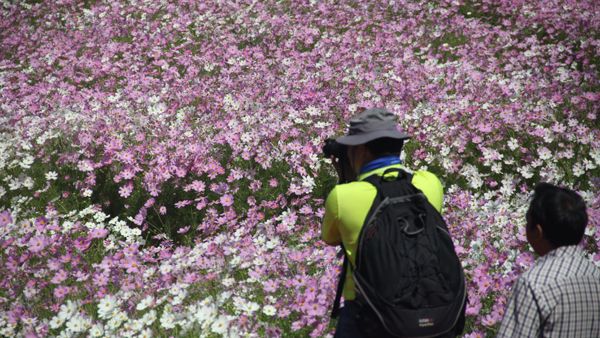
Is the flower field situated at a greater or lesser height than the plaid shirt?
lesser

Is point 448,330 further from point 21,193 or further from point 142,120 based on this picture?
point 21,193

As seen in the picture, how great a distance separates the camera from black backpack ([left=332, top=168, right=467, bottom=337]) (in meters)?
1.90

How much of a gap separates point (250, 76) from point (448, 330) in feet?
20.0

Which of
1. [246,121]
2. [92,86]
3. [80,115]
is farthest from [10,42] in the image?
[246,121]

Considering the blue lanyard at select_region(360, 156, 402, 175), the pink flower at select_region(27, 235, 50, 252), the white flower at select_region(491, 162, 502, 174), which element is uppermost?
the blue lanyard at select_region(360, 156, 402, 175)

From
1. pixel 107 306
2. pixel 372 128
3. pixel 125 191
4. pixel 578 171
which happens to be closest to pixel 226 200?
pixel 125 191

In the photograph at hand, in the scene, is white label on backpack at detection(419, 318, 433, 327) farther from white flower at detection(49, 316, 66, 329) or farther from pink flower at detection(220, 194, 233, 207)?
pink flower at detection(220, 194, 233, 207)

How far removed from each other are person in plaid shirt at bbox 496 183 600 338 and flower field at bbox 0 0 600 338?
124 cm

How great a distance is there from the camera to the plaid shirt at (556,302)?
69.6 inches

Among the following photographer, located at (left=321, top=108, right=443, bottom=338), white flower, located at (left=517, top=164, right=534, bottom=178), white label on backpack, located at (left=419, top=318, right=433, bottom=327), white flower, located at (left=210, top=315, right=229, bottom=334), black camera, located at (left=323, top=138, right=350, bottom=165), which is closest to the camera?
white label on backpack, located at (left=419, top=318, right=433, bottom=327)

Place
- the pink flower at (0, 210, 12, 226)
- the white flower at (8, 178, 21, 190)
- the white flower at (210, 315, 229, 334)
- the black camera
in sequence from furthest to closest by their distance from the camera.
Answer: the white flower at (8, 178, 21, 190) → the pink flower at (0, 210, 12, 226) → the white flower at (210, 315, 229, 334) → the black camera

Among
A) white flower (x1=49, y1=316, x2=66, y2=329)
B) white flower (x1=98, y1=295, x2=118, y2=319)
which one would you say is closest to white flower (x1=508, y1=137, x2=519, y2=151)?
white flower (x1=98, y1=295, x2=118, y2=319)

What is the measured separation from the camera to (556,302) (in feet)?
5.78

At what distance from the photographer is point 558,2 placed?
30.8 ft
